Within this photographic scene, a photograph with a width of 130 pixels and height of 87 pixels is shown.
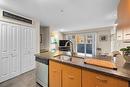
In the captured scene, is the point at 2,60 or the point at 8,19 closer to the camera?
the point at 2,60

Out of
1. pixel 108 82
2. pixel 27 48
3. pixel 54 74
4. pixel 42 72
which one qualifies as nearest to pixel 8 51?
pixel 27 48

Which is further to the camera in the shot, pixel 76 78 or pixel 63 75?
pixel 63 75

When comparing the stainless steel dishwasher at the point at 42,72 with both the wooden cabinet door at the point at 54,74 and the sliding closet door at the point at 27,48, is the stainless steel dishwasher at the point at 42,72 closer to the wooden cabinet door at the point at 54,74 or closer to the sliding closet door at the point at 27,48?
the wooden cabinet door at the point at 54,74

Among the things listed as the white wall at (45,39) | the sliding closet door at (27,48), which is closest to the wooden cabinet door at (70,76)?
the sliding closet door at (27,48)

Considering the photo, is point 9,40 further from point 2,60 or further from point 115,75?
point 115,75

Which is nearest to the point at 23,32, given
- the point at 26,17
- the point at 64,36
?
the point at 26,17

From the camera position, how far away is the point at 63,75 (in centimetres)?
202

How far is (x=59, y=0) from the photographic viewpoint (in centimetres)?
295

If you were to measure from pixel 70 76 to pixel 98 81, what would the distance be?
576mm

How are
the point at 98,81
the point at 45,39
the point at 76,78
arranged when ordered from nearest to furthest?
the point at 98,81
the point at 76,78
the point at 45,39

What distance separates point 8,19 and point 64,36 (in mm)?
7197

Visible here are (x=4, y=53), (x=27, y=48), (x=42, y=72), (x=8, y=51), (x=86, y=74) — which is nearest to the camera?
(x=86, y=74)

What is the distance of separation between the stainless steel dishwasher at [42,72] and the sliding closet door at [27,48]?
5.31ft

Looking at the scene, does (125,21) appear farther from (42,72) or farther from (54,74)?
(42,72)
